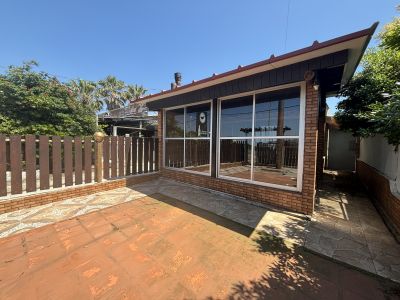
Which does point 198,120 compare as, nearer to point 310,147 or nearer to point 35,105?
point 310,147

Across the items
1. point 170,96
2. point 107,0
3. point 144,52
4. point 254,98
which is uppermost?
point 144,52

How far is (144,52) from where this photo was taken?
17.0 meters

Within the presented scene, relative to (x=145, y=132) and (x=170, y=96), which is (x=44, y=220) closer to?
(x=170, y=96)

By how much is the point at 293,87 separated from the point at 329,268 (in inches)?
141

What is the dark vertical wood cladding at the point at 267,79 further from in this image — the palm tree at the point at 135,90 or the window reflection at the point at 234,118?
the palm tree at the point at 135,90

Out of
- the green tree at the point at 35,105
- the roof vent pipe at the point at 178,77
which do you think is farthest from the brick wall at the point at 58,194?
the green tree at the point at 35,105

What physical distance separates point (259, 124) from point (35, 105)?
9655 millimetres

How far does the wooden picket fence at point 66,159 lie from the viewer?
13.5 ft

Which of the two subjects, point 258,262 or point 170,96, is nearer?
point 258,262

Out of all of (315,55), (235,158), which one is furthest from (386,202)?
(235,158)

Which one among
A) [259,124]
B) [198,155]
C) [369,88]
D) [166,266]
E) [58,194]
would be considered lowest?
[166,266]

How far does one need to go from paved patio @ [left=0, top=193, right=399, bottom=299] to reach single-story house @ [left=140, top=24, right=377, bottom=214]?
178 cm

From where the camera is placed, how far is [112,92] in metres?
25.3

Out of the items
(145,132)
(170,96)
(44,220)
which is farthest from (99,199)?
(145,132)
